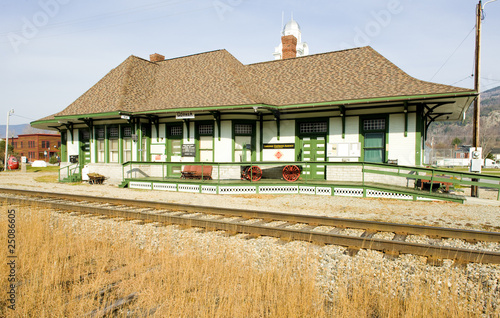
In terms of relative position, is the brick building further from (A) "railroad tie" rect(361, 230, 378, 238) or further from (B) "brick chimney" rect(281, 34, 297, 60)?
(A) "railroad tie" rect(361, 230, 378, 238)

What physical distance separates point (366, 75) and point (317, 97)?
3.16 meters

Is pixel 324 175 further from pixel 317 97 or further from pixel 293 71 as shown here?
pixel 293 71

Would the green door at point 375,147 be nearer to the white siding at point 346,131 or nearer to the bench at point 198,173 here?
the white siding at point 346,131

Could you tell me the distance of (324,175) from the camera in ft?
55.4

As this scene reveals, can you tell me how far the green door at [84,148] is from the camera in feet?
73.1

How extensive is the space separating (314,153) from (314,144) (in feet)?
1.58

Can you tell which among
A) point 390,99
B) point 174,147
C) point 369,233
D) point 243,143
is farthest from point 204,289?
point 174,147

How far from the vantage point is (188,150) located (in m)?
18.7

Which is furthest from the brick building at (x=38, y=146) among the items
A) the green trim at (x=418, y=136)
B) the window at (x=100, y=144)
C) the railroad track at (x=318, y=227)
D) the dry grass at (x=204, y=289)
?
the dry grass at (x=204, y=289)

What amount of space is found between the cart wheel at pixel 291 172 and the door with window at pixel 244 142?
2757mm

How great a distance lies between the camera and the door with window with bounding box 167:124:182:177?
19125mm

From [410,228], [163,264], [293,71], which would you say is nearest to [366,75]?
[293,71]

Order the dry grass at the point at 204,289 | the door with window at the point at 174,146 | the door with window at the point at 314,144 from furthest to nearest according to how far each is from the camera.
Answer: the door with window at the point at 174,146
the door with window at the point at 314,144
the dry grass at the point at 204,289

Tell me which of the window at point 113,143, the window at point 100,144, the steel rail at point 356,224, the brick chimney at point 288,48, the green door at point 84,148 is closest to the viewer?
the steel rail at point 356,224
